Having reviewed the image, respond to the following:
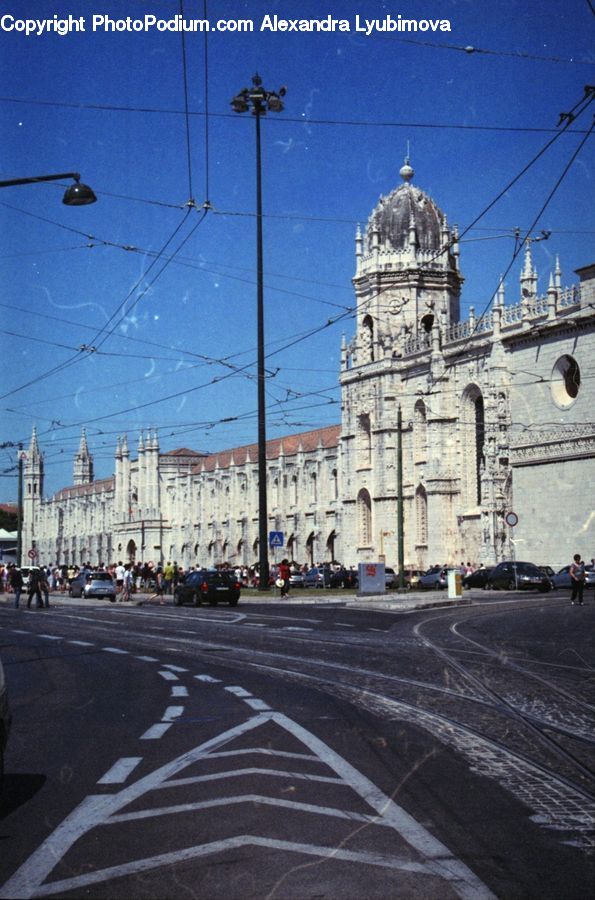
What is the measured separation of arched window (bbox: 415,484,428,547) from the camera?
71062mm

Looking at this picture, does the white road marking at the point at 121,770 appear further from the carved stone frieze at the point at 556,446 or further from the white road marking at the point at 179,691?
the carved stone frieze at the point at 556,446

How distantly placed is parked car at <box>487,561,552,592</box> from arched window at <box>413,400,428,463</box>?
60.5ft

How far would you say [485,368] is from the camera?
216ft

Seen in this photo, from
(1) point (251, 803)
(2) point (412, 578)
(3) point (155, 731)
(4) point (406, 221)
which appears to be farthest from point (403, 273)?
(1) point (251, 803)

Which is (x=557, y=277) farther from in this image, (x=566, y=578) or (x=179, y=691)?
(x=179, y=691)

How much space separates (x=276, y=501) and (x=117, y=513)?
36313mm

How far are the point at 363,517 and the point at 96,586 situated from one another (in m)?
23.3

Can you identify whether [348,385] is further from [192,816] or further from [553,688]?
[192,816]

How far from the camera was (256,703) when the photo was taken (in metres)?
12.3

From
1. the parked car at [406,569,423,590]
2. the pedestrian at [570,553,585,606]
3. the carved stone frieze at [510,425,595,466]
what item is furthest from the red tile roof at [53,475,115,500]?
the pedestrian at [570,553,585,606]

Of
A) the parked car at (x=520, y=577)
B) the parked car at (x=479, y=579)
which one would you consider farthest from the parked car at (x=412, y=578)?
the parked car at (x=520, y=577)

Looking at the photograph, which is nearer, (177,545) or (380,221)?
(380,221)

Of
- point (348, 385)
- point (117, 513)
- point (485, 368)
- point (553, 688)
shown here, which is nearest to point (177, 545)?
point (117, 513)

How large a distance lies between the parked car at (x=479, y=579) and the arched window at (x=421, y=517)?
13491mm
